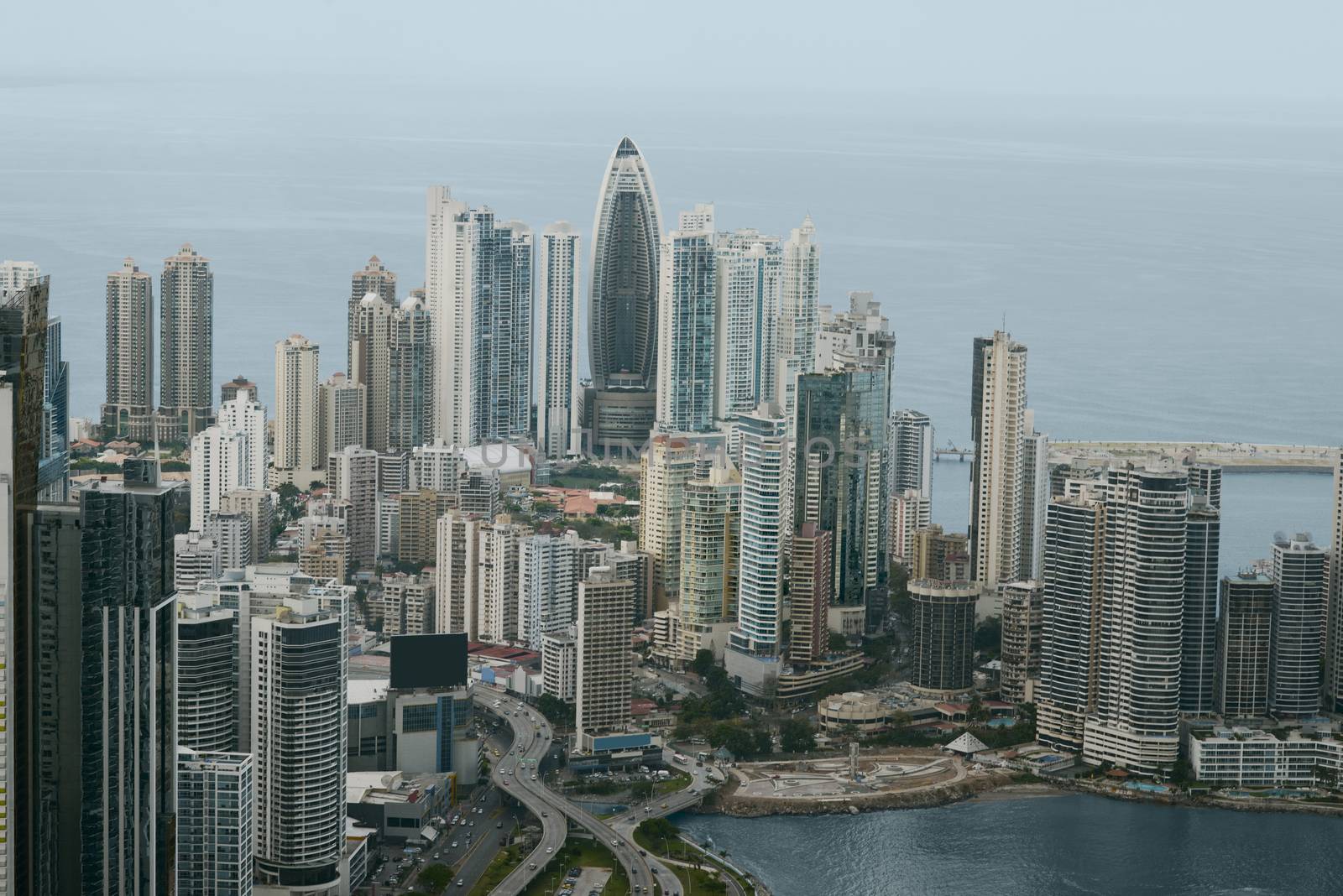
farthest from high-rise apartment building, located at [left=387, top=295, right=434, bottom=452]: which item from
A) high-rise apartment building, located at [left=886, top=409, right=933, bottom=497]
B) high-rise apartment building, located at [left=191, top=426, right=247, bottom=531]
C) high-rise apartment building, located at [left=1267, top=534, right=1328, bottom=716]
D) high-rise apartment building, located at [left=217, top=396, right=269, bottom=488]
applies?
high-rise apartment building, located at [left=1267, top=534, right=1328, bottom=716]

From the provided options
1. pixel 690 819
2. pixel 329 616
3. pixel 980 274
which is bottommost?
pixel 690 819

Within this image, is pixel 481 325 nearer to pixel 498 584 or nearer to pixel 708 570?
pixel 498 584

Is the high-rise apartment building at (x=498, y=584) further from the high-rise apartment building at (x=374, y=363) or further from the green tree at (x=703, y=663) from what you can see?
the high-rise apartment building at (x=374, y=363)

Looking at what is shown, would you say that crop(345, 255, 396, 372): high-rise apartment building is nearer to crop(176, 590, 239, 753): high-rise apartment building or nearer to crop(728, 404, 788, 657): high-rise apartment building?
crop(728, 404, 788, 657): high-rise apartment building

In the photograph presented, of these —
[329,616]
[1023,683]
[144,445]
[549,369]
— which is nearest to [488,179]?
[549,369]

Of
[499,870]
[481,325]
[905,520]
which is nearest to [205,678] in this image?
[499,870]

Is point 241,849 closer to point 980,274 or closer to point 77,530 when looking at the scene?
point 77,530
